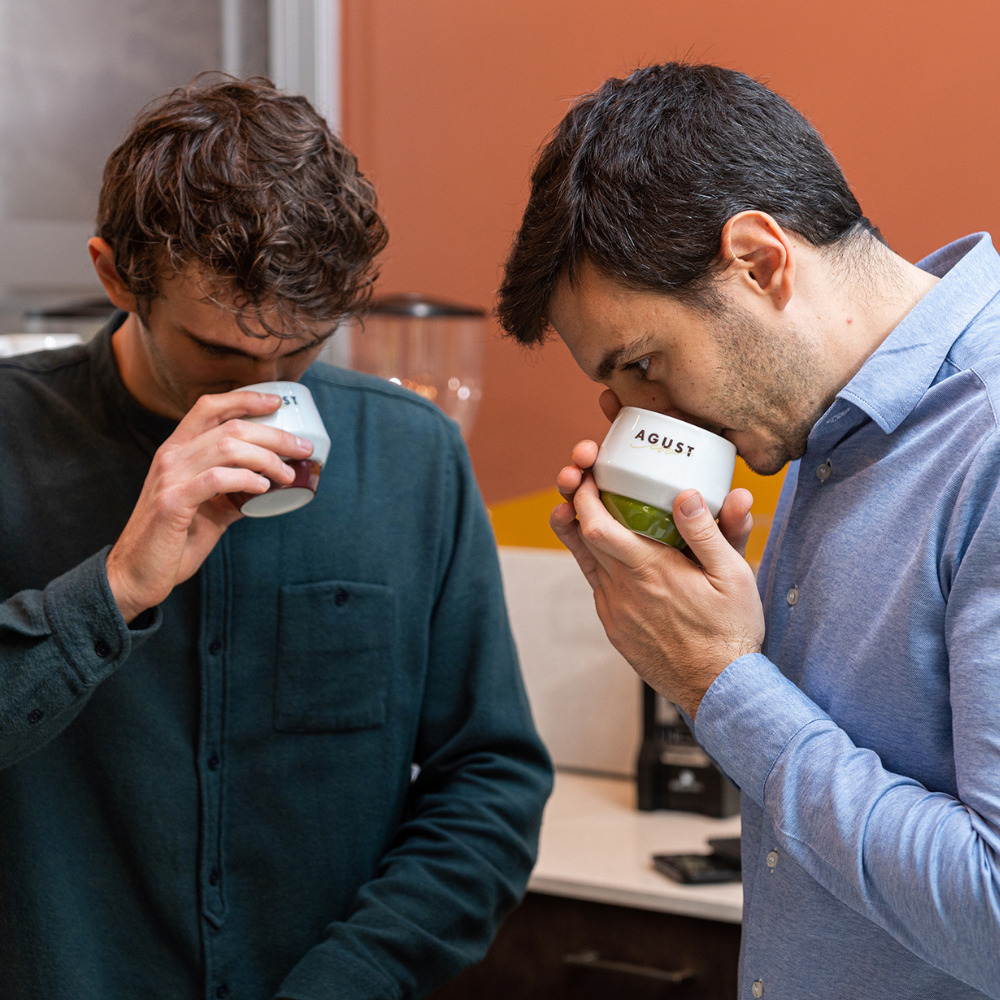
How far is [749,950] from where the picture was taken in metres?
0.90

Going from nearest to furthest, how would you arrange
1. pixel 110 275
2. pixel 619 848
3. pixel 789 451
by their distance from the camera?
1. pixel 789 451
2. pixel 110 275
3. pixel 619 848

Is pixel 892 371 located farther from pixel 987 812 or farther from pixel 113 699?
pixel 113 699

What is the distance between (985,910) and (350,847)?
0.67 metres

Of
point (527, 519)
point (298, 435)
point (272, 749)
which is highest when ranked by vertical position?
point (298, 435)

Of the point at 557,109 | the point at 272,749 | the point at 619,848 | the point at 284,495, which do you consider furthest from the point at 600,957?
the point at 557,109

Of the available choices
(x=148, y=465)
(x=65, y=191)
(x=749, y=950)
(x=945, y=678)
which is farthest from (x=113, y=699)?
(x=65, y=191)

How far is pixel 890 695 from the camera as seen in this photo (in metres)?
0.77

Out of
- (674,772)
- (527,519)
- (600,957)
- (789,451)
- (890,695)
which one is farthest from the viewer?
(527,519)

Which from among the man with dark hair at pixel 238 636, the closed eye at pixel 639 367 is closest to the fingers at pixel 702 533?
the closed eye at pixel 639 367

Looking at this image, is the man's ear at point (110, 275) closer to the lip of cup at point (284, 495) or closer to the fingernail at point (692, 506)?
the lip of cup at point (284, 495)

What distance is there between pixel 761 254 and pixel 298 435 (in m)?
0.41

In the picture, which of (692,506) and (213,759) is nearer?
(692,506)

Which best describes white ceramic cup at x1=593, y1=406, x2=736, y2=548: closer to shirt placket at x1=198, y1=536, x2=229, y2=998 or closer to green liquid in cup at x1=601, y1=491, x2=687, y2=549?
green liquid in cup at x1=601, y1=491, x2=687, y2=549

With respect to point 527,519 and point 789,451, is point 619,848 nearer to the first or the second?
point 527,519
